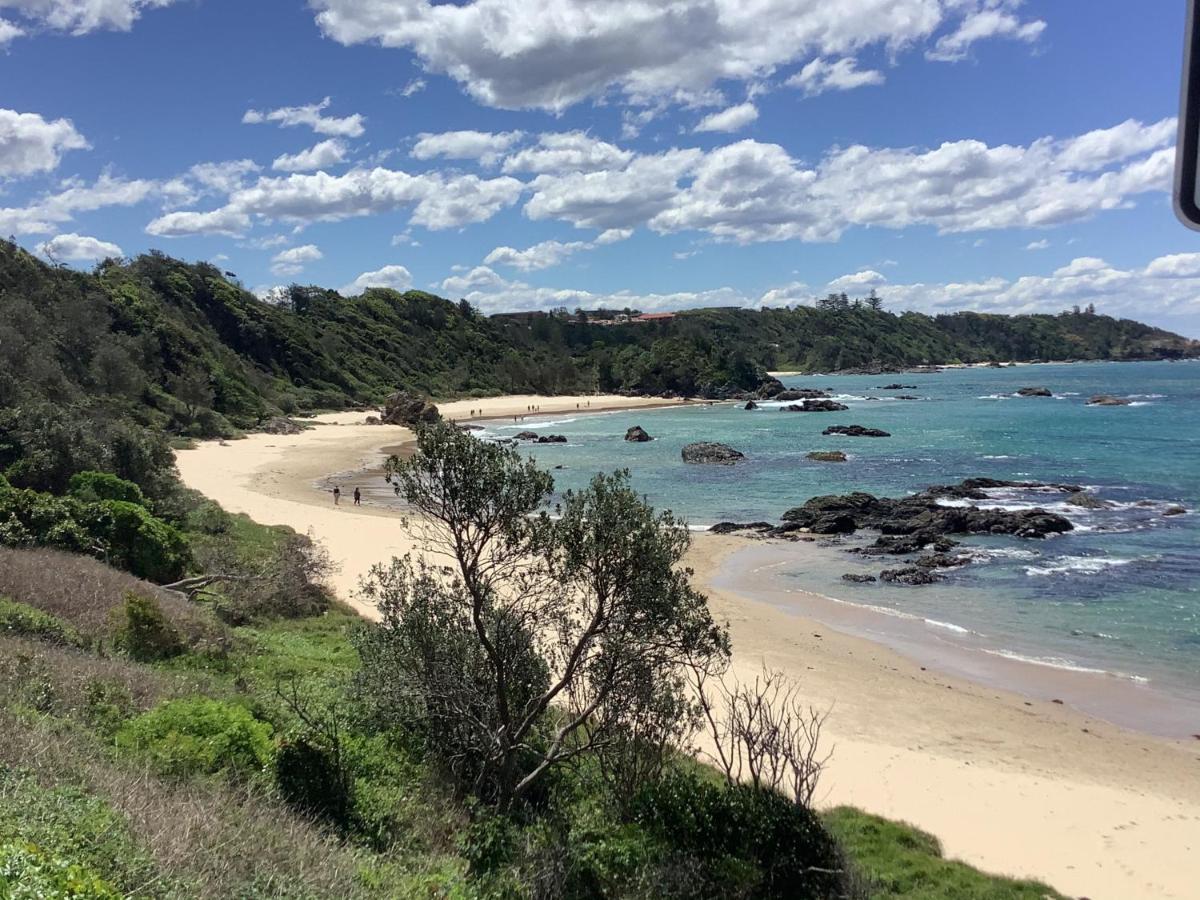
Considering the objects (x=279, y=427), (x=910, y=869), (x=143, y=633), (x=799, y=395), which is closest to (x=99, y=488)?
(x=143, y=633)

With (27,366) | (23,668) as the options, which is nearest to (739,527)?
(23,668)

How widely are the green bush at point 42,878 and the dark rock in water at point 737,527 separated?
32.0 m

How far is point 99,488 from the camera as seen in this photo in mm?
22391

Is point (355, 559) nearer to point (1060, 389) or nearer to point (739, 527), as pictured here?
point (739, 527)

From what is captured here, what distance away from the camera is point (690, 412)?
102 meters

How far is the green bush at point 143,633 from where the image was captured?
1289 cm

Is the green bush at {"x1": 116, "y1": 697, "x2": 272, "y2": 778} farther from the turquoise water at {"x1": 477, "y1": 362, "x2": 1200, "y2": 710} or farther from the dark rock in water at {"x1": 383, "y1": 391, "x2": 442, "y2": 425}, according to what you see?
the dark rock in water at {"x1": 383, "y1": 391, "x2": 442, "y2": 425}

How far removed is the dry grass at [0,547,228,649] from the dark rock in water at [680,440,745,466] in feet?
141

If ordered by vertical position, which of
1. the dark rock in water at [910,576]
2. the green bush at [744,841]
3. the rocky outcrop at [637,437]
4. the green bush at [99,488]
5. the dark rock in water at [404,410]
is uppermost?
the dark rock in water at [404,410]

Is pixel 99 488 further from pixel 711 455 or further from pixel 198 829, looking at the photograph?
pixel 711 455

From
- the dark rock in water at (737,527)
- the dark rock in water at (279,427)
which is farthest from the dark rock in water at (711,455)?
the dark rock in water at (279,427)

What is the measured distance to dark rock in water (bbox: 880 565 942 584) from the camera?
27281 millimetres

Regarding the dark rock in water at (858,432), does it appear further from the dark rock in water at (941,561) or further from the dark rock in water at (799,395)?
the dark rock in water at (941,561)

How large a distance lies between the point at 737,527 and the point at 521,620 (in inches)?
1068
